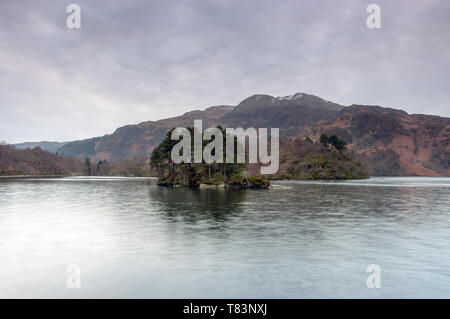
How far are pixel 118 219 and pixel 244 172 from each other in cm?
8020

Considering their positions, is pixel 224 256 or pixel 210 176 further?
pixel 210 176

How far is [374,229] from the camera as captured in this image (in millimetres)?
34688

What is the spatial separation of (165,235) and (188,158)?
91126mm

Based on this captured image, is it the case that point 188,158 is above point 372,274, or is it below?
above

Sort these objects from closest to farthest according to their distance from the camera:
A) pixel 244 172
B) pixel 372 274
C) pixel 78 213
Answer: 1. pixel 372 274
2. pixel 78 213
3. pixel 244 172

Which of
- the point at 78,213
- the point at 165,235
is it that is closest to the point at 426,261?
the point at 165,235

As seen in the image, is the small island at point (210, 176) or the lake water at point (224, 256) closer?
the lake water at point (224, 256)

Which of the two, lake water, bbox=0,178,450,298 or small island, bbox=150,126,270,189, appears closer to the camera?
lake water, bbox=0,178,450,298

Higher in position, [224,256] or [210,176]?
[210,176]
